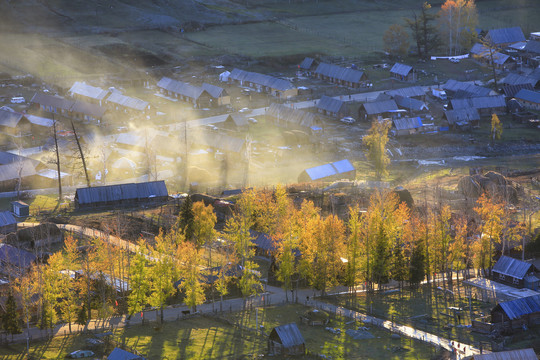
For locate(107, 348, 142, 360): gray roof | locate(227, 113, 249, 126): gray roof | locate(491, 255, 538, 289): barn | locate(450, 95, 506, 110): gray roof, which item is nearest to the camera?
locate(107, 348, 142, 360): gray roof

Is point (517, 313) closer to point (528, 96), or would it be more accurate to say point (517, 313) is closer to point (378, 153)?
point (378, 153)

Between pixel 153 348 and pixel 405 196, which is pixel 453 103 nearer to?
pixel 405 196

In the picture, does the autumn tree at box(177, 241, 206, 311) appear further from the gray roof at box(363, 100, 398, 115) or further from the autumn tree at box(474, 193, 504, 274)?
the gray roof at box(363, 100, 398, 115)

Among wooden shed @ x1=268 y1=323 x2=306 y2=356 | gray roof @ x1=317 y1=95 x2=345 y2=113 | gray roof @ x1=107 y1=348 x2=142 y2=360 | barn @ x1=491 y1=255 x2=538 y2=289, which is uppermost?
gray roof @ x1=317 y1=95 x2=345 y2=113

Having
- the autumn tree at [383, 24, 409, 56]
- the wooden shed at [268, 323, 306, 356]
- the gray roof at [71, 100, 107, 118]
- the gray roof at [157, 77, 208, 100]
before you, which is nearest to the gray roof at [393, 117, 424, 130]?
the gray roof at [157, 77, 208, 100]

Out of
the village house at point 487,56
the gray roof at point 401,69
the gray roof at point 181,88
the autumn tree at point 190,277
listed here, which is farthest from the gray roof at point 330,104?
the autumn tree at point 190,277

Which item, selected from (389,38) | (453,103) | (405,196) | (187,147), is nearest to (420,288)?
(405,196)

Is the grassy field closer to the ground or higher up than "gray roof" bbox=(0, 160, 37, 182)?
closer to the ground
